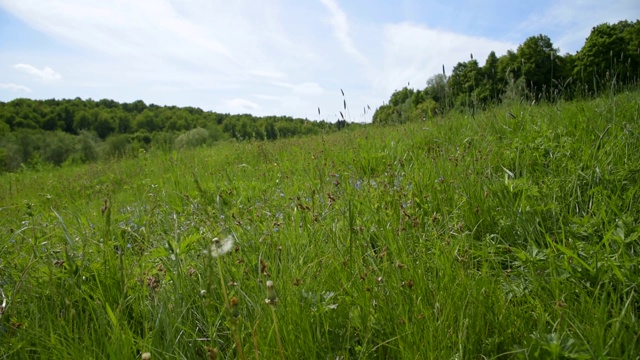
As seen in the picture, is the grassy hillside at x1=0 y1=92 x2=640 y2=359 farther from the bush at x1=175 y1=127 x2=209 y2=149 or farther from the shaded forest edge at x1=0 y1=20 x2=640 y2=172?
the bush at x1=175 y1=127 x2=209 y2=149

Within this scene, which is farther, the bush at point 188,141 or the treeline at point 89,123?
the treeline at point 89,123

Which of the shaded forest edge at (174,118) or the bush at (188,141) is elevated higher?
the shaded forest edge at (174,118)

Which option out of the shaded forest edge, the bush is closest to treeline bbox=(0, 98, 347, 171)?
the shaded forest edge

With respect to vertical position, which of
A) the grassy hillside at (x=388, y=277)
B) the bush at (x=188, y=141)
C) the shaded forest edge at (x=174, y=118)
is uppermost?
the shaded forest edge at (x=174, y=118)

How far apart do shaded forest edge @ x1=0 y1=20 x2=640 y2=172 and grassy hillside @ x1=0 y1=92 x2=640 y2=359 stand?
8.74ft

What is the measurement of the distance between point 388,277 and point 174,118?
262ft

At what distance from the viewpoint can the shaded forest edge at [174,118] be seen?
33.9 ft

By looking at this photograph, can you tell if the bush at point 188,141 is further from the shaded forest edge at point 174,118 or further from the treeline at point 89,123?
the treeline at point 89,123

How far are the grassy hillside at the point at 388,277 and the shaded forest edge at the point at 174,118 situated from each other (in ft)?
8.74

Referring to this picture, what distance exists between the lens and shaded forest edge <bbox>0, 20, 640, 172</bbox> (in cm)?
1033

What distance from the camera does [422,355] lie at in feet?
3.34

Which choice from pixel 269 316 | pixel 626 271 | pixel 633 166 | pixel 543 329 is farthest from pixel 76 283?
pixel 633 166

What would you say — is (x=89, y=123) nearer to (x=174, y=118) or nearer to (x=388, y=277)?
(x=174, y=118)

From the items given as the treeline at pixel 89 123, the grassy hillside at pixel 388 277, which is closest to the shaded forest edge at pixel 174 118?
the treeline at pixel 89 123
